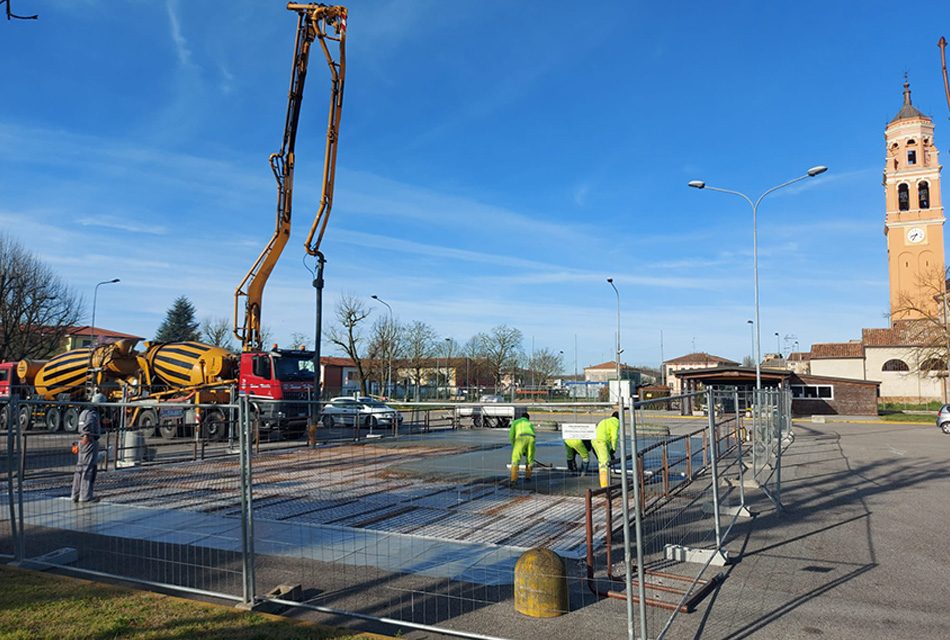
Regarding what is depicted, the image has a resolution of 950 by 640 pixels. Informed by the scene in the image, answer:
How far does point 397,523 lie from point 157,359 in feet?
57.7

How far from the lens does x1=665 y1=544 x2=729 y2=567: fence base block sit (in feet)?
21.9

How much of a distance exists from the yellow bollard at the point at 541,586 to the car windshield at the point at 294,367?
16.5 metres

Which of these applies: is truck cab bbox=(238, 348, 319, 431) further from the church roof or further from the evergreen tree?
the church roof

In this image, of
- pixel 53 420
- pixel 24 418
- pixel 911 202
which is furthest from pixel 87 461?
pixel 911 202

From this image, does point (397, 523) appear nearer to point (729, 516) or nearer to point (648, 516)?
point (648, 516)

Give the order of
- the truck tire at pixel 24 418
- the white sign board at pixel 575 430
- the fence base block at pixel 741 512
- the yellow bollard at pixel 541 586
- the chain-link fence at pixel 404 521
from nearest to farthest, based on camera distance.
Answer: the yellow bollard at pixel 541 586, the chain-link fence at pixel 404 521, the white sign board at pixel 575 430, the truck tire at pixel 24 418, the fence base block at pixel 741 512

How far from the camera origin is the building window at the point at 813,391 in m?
43.2

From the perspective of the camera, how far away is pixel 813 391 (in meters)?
44.0

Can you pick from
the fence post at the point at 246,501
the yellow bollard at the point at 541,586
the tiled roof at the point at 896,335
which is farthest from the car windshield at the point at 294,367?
the tiled roof at the point at 896,335

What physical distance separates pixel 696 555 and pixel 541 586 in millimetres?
2522

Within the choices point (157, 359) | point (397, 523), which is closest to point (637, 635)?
point (397, 523)

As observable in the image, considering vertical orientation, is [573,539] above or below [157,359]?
below

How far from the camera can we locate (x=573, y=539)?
768cm

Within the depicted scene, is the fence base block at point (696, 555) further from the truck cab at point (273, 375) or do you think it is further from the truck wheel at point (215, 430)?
the truck cab at point (273, 375)
